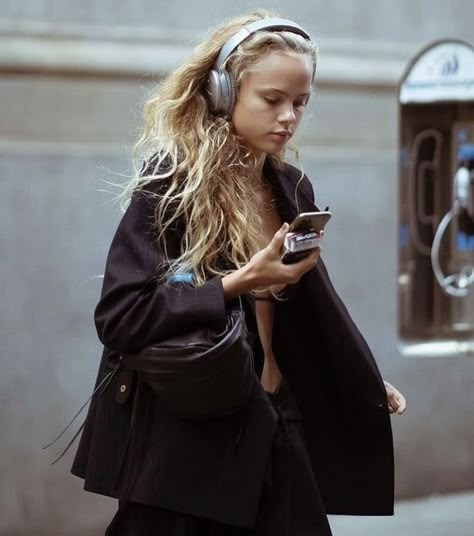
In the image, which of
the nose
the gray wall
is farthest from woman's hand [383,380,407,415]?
the gray wall

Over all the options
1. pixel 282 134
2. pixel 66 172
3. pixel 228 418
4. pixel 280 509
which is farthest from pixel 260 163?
pixel 66 172

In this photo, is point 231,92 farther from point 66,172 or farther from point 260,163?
point 66,172

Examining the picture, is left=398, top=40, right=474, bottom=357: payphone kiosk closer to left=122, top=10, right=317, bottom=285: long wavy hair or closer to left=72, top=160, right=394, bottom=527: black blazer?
left=72, top=160, right=394, bottom=527: black blazer

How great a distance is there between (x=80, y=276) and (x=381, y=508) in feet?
7.89

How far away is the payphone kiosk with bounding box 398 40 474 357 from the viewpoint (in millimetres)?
6363

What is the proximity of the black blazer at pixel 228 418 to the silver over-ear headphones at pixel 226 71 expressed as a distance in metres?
0.29

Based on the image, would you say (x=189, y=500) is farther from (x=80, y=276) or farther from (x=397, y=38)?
(x=397, y=38)

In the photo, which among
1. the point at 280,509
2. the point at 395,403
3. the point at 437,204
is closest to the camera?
the point at 280,509

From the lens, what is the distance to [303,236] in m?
2.75

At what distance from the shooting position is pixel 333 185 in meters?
5.94

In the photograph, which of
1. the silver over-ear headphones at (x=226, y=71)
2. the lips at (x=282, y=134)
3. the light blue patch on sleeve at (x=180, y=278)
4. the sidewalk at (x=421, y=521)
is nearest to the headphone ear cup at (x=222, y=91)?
the silver over-ear headphones at (x=226, y=71)

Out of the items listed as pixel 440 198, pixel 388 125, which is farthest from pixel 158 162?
pixel 440 198

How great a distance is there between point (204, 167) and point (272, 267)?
31 centimetres

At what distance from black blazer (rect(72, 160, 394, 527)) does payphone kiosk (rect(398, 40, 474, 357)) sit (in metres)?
3.11
